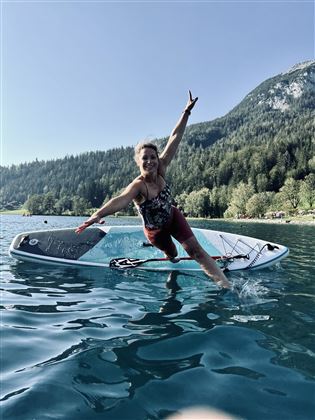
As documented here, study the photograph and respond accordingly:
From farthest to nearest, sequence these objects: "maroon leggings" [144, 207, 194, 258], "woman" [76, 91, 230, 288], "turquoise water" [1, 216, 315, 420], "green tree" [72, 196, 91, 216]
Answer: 1. "green tree" [72, 196, 91, 216]
2. "maroon leggings" [144, 207, 194, 258]
3. "woman" [76, 91, 230, 288]
4. "turquoise water" [1, 216, 315, 420]

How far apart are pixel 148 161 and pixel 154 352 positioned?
3.68 m

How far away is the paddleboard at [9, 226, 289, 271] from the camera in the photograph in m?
13.1

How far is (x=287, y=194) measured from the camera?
402ft

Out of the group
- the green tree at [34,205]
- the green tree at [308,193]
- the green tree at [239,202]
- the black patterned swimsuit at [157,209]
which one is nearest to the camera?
the black patterned swimsuit at [157,209]

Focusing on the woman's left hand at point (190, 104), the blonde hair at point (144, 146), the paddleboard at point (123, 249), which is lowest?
the paddleboard at point (123, 249)

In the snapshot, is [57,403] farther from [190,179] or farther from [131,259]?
[190,179]

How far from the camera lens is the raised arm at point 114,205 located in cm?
587

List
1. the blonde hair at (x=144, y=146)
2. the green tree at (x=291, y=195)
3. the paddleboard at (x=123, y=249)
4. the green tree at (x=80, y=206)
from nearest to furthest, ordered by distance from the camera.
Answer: the blonde hair at (x=144, y=146) → the paddleboard at (x=123, y=249) → the green tree at (x=291, y=195) → the green tree at (x=80, y=206)

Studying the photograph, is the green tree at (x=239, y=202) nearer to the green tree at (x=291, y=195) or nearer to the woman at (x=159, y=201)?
→ the green tree at (x=291, y=195)

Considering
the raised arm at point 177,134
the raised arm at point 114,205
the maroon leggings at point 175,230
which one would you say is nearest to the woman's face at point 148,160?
the raised arm at point 114,205

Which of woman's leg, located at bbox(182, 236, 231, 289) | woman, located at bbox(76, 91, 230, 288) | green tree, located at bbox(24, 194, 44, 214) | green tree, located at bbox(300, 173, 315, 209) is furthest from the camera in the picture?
green tree, located at bbox(24, 194, 44, 214)

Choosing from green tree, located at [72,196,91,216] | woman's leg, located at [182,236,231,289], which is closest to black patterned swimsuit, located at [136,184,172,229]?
woman's leg, located at [182,236,231,289]

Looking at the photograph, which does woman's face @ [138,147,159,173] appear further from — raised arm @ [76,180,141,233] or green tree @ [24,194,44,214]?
green tree @ [24,194,44,214]

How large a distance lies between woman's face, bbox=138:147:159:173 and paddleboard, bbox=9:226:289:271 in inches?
252
